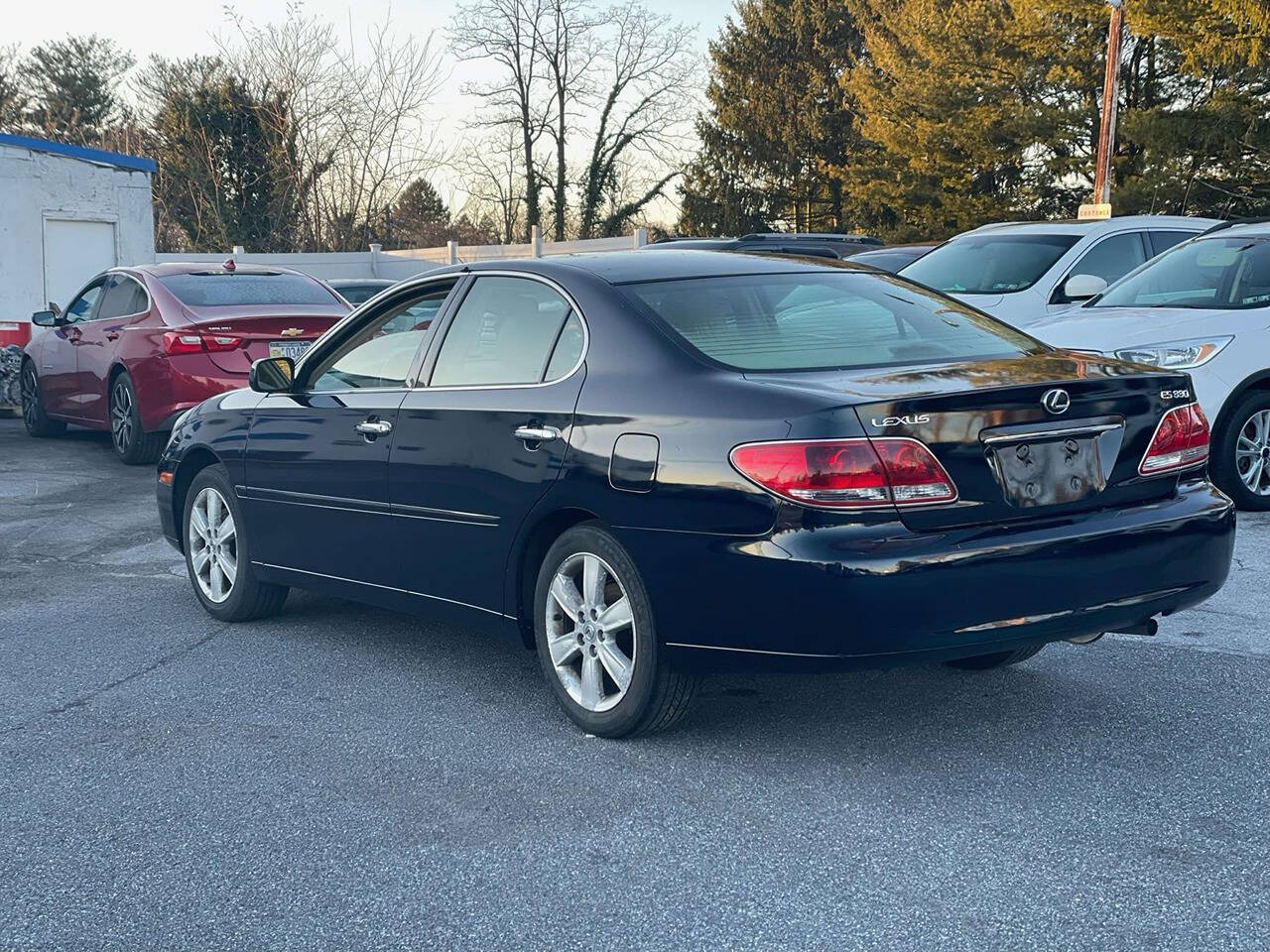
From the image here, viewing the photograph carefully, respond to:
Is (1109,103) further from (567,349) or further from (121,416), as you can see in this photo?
(567,349)

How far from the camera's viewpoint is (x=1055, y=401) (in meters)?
4.23

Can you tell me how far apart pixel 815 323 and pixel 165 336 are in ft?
25.2

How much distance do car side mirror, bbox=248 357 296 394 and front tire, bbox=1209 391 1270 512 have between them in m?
5.38

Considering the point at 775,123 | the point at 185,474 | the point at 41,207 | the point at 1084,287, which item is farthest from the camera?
the point at 775,123

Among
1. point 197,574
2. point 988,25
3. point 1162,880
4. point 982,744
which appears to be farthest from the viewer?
point 988,25

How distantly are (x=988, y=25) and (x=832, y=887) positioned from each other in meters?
40.8

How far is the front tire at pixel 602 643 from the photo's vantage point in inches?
175

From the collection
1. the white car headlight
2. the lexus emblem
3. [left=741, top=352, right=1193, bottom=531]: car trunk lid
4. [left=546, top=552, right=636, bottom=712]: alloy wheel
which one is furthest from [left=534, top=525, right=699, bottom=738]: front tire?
the white car headlight

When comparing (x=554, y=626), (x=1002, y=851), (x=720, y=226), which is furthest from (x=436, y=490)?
(x=720, y=226)

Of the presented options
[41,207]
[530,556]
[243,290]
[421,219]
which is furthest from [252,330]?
[421,219]

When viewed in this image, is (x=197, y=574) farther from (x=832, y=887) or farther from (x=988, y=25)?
(x=988, y=25)

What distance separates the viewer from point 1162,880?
11.4 feet

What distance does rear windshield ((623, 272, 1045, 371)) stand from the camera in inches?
183

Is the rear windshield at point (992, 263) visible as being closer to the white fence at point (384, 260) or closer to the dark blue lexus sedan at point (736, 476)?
the dark blue lexus sedan at point (736, 476)
